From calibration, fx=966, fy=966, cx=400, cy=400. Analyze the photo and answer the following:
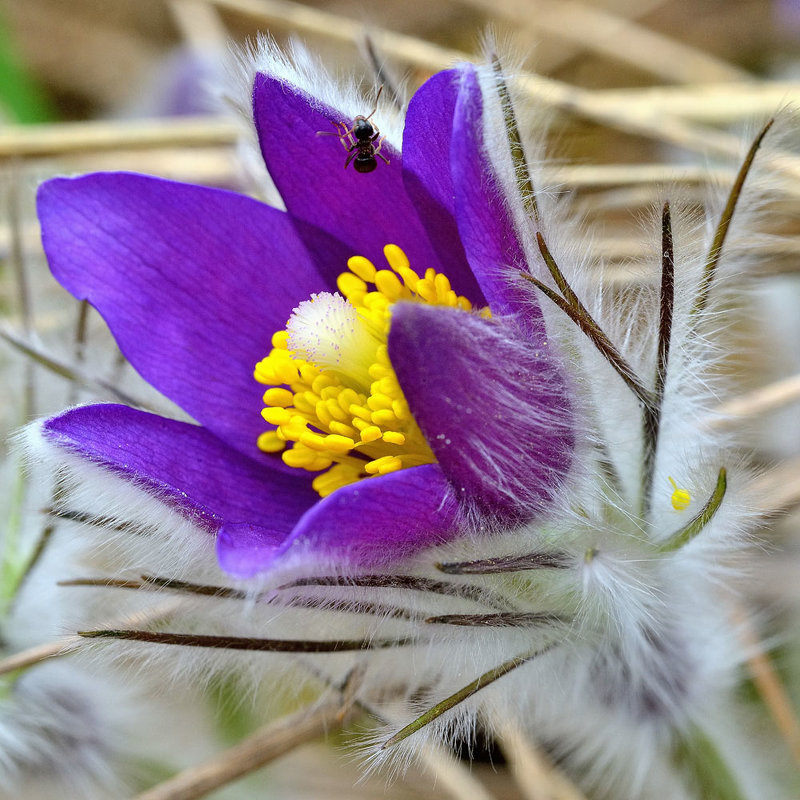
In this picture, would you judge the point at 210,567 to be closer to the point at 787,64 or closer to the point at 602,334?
the point at 602,334

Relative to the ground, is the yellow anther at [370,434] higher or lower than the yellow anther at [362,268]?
lower

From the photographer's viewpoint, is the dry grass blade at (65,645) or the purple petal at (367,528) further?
the dry grass blade at (65,645)

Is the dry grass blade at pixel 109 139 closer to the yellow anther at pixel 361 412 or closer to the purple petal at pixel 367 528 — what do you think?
the yellow anther at pixel 361 412

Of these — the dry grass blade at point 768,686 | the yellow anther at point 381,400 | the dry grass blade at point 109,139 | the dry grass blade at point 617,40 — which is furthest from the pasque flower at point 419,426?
the dry grass blade at point 617,40

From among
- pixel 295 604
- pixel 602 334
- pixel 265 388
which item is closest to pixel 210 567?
pixel 295 604

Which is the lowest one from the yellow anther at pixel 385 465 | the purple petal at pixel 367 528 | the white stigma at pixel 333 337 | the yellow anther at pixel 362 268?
the purple petal at pixel 367 528

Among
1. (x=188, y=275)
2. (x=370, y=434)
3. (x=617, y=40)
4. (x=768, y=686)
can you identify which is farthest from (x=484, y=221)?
(x=617, y=40)
